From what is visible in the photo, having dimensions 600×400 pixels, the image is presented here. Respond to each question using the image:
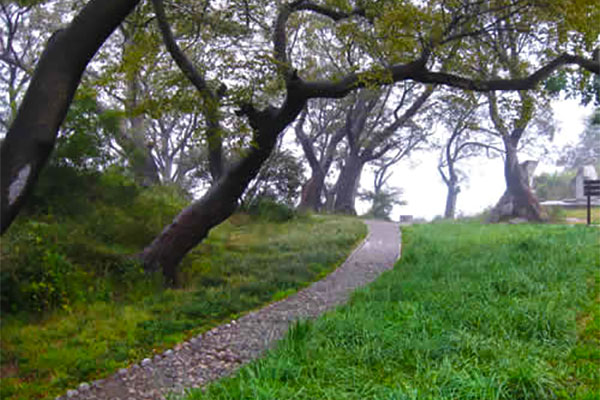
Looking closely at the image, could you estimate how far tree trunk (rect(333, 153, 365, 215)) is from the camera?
22.1 metres

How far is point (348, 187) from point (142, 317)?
17394 mm

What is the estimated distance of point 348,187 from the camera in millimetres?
22172

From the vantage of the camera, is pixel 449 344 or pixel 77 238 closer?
pixel 449 344

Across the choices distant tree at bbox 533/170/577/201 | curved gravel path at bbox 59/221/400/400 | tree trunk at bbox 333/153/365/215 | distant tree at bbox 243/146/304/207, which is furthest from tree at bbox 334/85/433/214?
curved gravel path at bbox 59/221/400/400

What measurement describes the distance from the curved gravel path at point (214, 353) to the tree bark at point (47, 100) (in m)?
1.60

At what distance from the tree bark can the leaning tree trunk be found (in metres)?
18.0

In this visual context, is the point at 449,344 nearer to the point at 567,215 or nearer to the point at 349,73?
the point at 349,73

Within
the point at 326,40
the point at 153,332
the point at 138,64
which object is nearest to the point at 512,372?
the point at 153,332

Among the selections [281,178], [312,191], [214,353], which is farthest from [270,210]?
[214,353]

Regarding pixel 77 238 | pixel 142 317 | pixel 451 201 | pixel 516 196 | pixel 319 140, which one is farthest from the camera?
pixel 451 201

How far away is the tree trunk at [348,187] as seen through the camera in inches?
871

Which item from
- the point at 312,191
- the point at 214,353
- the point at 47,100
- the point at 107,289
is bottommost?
the point at 214,353

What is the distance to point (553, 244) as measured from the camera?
7.94 m

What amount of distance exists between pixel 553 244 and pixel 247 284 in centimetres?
522
